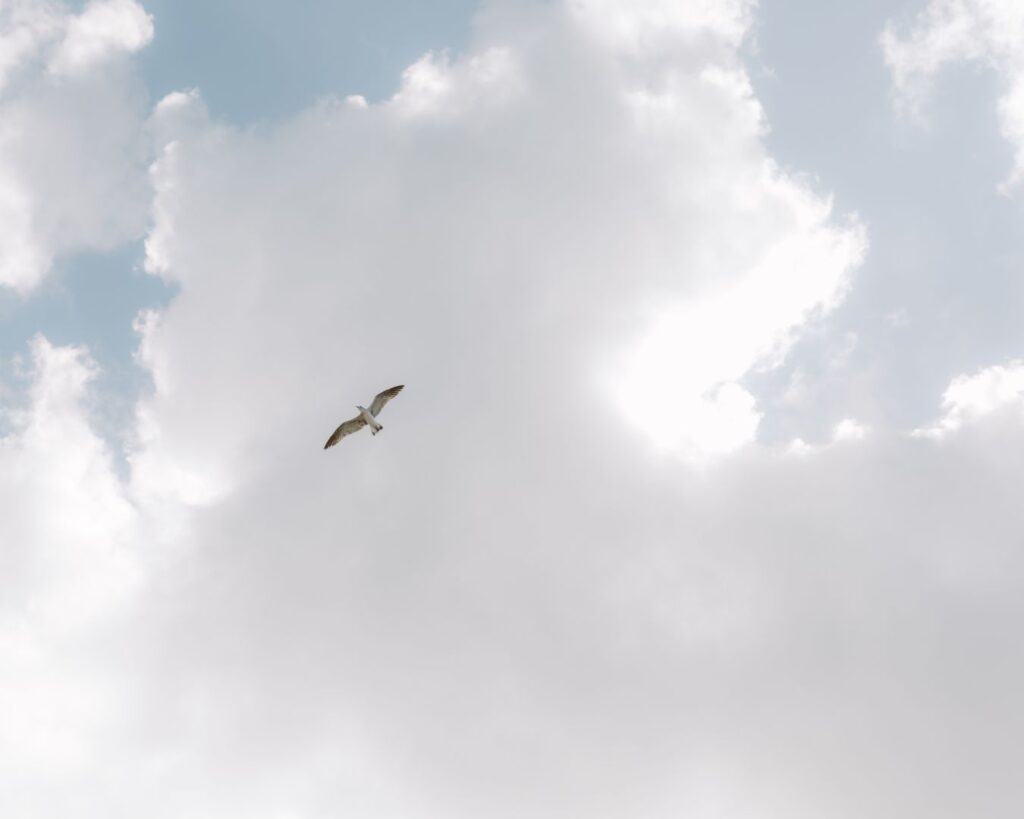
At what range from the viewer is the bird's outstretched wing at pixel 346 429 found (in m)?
158

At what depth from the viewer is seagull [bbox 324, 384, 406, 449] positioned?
156000 mm

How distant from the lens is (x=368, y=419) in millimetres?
156750

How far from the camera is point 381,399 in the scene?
156500 millimetres

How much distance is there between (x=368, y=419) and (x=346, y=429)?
17.0 feet

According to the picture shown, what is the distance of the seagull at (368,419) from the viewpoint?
156m

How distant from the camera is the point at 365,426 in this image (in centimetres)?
15938

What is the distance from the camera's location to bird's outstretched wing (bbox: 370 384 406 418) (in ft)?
511

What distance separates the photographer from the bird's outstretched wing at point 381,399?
155750 mm

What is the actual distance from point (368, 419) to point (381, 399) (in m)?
4.45

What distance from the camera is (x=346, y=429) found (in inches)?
6245

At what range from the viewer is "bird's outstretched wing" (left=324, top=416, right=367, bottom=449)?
518ft

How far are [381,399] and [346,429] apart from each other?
9.13 m

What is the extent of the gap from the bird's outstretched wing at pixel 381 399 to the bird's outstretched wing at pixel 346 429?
287cm
